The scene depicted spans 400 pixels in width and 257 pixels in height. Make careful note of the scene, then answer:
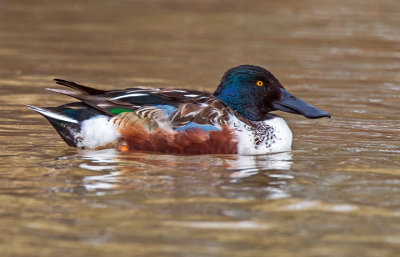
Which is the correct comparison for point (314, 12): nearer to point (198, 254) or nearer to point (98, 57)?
point (98, 57)

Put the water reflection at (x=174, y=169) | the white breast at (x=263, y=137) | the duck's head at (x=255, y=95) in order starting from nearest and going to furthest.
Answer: the water reflection at (x=174, y=169) → the white breast at (x=263, y=137) → the duck's head at (x=255, y=95)

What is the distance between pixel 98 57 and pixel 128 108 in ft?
18.1

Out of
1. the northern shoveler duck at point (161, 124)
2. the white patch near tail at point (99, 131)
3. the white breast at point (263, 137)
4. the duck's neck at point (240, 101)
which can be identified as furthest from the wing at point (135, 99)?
the white breast at point (263, 137)

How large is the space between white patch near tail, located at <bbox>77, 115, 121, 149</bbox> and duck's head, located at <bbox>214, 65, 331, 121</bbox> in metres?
1.10

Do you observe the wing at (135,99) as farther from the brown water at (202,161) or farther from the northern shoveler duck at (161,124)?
the brown water at (202,161)

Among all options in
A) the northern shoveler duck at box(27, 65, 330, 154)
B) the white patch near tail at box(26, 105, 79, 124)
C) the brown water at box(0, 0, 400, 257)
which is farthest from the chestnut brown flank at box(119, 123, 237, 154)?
the white patch near tail at box(26, 105, 79, 124)

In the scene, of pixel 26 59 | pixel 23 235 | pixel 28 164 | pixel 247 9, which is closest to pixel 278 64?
pixel 26 59

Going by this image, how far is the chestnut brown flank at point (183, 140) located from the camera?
7234mm

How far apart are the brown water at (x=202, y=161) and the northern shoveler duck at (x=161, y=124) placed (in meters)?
0.14

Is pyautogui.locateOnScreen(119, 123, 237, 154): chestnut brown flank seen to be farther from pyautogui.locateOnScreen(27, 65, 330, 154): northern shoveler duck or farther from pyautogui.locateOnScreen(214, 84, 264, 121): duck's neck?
pyautogui.locateOnScreen(214, 84, 264, 121): duck's neck

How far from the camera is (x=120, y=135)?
289 inches

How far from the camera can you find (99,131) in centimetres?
738

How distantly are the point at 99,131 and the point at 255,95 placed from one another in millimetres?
1509

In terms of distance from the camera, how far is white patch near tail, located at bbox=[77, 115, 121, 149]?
735cm
